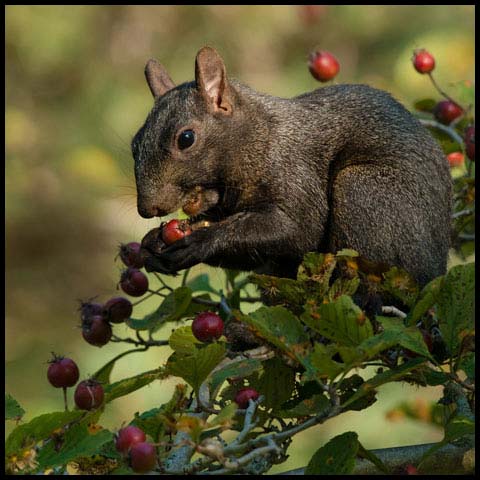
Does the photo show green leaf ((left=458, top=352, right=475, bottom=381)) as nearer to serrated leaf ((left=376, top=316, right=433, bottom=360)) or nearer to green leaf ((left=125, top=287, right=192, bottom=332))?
serrated leaf ((left=376, top=316, right=433, bottom=360))

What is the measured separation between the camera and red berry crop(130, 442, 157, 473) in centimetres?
182

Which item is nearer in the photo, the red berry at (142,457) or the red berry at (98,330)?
the red berry at (142,457)

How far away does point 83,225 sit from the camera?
6723mm

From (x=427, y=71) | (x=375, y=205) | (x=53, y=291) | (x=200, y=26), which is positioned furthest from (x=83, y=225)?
(x=375, y=205)

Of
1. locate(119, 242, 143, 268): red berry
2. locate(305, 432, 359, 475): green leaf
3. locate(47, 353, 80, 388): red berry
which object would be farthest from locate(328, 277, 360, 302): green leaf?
locate(119, 242, 143, 268): red berry

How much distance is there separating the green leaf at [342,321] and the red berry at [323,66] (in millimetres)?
1630

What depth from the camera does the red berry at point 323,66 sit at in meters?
3.40

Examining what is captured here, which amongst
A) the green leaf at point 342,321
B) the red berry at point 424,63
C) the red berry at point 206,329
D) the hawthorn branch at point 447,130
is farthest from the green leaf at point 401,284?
the red berry at point 424,63

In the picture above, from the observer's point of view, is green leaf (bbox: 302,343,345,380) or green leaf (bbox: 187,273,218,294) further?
green leaf (bbox: 187,273,218,294)

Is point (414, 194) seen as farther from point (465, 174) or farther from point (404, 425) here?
point (404, 425)

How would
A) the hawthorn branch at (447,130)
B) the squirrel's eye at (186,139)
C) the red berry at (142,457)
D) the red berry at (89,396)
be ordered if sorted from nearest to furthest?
the red berry at (142,457) → the red berry at (89,396) → the squirrel's eye at (186,139) → the hawthorn branch at (447,130)

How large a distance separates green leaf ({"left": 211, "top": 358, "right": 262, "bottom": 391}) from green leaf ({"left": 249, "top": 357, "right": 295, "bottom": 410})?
6 cm

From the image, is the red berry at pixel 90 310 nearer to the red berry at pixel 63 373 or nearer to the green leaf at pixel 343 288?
the red berry at pixel 63 373

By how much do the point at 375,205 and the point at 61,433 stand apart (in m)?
1.25
